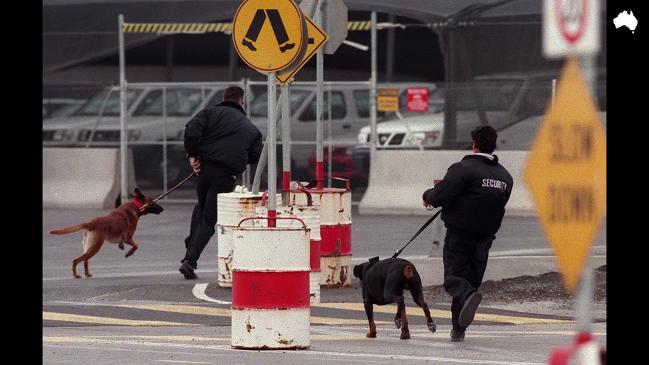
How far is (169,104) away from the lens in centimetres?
2828

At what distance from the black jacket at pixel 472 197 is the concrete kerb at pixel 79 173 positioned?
50.5ft

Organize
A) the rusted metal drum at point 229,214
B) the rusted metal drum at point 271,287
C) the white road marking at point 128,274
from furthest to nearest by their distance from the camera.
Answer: the white road marking at point 128,274, the rusted metal drum at point 229,214, the rusted metal drum at point 271,287

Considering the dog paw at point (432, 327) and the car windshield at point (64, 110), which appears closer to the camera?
the dog paw at point (432, 327)

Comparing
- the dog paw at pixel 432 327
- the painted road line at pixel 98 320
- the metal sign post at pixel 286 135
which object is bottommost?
the painted road line at pixel 98 320

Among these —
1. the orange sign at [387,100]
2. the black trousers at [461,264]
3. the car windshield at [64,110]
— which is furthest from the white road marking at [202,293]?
the car windshield at [64,110]

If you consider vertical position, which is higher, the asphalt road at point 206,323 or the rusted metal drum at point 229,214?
the rusted metal drum at point 229,214

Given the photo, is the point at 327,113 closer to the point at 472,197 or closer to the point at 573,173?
the point at 472,197

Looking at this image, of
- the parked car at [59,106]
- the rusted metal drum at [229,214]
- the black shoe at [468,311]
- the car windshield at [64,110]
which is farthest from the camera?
the parked car at [59,106]

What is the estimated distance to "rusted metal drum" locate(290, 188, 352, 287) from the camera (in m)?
15.4

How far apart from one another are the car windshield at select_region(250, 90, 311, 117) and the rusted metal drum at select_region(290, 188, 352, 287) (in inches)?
471

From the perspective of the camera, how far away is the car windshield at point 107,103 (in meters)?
28.5

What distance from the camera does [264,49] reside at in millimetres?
11289

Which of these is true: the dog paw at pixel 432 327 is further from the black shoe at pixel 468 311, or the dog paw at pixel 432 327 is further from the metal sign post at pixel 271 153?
the metal sign post at pixel 271 153

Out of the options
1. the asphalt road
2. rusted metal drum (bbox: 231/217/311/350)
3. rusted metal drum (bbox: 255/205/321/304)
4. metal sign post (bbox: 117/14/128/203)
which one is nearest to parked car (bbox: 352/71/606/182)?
metal sign post (bbox: 117/14/128/203)
